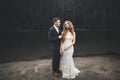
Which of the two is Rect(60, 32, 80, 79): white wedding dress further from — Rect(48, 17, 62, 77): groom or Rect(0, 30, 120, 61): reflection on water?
Rect(0, 30, 120, 61): reflection on water

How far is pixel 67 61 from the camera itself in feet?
23.7

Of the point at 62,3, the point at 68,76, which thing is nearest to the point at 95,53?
the point at 62,3

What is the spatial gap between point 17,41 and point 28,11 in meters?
1.28

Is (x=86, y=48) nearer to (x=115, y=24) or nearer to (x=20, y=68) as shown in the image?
(x=115, y=24)

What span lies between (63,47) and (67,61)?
0.48 metres

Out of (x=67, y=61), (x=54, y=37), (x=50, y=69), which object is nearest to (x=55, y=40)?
(x=54, y=37)

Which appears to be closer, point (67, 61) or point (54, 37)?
point (54, 37)

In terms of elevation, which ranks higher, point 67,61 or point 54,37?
point 54,37

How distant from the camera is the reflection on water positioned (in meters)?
9.00

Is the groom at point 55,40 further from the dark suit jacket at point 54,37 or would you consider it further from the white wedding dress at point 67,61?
the white wedding dress at point 67,61

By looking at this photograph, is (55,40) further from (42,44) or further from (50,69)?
(42,44)

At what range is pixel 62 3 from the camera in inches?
375

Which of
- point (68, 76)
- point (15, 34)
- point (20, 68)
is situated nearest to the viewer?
point (68, 76)

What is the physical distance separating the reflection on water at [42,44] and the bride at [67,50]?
2383mm
